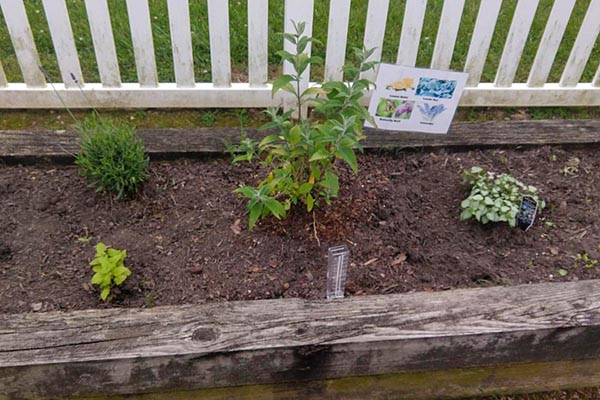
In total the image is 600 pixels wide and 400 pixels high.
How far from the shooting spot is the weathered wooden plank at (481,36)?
8.30 ft

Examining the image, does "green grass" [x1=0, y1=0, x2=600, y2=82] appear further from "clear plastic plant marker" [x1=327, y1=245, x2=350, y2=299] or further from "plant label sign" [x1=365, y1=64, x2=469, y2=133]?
"clear plastic plant marker" [x1=327, y1=245, x2=350, y2=299]

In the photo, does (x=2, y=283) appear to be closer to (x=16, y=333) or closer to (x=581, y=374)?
(x=16, y=333)

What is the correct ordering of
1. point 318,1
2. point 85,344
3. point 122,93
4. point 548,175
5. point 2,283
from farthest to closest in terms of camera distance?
point 318,1
point 122,93
point 548,175
point 2,283
point 85,344

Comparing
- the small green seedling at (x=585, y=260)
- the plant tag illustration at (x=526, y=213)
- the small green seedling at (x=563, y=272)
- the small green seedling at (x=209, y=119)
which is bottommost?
the small green seedling at (x=209, y=119)

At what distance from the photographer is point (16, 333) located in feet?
4.96

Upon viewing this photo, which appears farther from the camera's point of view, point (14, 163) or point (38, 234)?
point (14, 163)

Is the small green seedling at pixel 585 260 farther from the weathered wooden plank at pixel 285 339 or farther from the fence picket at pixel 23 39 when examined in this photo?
the fence picket at pixel 23 39

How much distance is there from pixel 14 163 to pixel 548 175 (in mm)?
2247

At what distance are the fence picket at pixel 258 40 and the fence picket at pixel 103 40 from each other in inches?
26.4

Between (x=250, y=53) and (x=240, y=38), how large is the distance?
2.82ft

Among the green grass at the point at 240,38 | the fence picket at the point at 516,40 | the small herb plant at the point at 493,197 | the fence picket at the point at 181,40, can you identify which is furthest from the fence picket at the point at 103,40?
the fence picket at the point at 516,40

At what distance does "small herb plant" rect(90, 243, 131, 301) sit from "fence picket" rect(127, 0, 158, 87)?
122cm

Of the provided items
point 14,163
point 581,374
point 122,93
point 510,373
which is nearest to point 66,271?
point 14,163

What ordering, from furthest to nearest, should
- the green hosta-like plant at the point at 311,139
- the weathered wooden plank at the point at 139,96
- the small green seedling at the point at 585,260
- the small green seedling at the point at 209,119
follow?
1. the small green seedling at the point at 209,119
2. the weathered wooden plank at the point at 139,96
3. the small green seedling at the point at 585,260
4. the green hosta-like plant at the point at 311,139
